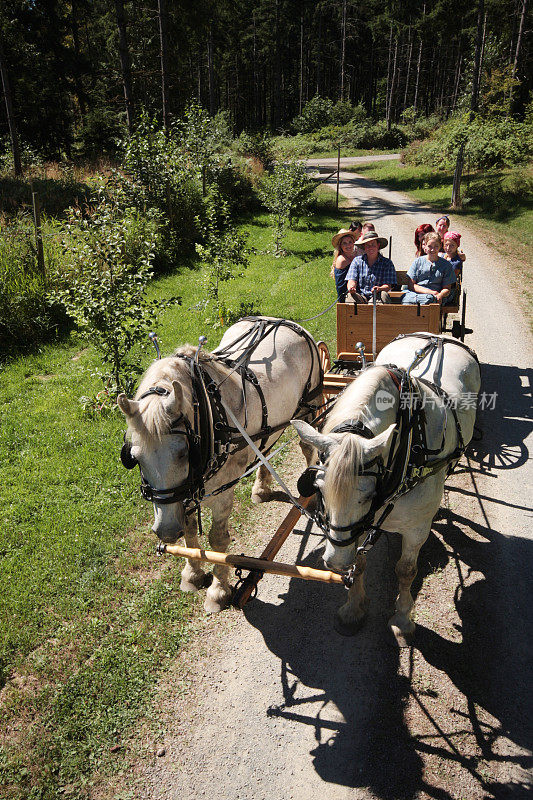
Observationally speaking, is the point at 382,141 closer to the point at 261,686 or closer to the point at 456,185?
the point at 456,185

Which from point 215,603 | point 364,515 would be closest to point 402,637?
point 215,603

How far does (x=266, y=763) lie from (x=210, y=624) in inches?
49.1

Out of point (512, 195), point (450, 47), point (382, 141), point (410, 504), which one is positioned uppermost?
point (450, 47)

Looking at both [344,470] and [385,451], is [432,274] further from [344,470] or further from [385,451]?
[344,470]

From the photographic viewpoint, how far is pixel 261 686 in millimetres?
3816

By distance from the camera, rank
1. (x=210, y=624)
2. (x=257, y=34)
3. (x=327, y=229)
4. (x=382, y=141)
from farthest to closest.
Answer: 1. (x=257, y=34)
2. (x=382, y=141)
3. (x=327, y=229)
4. (x=210, y=624)

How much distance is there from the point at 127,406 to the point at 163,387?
30 cm

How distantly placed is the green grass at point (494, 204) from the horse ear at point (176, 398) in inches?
382

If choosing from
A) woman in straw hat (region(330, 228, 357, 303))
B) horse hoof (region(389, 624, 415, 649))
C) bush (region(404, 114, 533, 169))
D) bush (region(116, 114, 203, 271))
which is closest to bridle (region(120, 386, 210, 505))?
horse hoof (region(389, 624, 415, 649))

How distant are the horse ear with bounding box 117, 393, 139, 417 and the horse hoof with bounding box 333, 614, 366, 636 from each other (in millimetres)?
2579

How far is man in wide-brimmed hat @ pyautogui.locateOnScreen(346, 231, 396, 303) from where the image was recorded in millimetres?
6855

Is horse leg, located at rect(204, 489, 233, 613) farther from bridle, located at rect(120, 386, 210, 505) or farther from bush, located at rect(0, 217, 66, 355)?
bush, located at rect(0, 217, 66, 355)

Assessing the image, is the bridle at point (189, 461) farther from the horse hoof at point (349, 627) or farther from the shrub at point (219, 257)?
the shrub at point (219, 257)

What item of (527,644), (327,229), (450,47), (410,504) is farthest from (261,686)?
(450,47)
